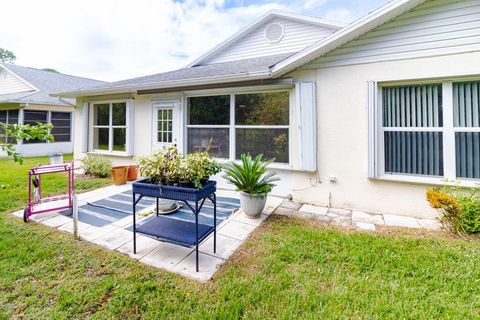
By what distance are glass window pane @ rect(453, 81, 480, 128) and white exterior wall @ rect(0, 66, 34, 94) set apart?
19479mm

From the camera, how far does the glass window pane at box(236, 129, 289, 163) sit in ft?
17.3

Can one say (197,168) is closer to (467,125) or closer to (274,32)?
(467,125)

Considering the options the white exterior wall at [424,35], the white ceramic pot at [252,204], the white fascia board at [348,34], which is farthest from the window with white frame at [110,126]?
the white exterior wall at [424,35]

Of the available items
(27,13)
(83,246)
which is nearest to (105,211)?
(83,246)

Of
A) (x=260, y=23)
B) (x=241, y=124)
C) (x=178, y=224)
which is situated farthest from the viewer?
(x=260, y=23)

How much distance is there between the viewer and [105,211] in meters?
4.32

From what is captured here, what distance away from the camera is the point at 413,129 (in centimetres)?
412

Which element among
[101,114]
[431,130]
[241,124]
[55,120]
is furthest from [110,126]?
[431,130]

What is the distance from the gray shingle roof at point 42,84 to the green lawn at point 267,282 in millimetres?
12157

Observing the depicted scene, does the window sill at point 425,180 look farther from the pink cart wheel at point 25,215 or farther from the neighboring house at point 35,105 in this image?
the neighboring house at point 35,105

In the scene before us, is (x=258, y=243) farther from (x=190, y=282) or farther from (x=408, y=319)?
(x=408, y=319)

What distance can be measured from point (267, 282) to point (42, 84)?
18580 mm

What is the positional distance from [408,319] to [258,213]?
8.04 ft

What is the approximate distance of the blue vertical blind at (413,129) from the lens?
13.1ft
